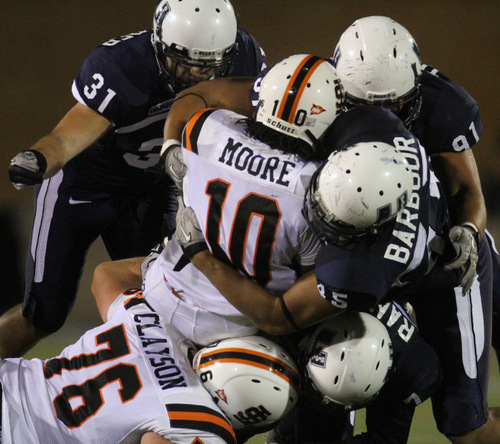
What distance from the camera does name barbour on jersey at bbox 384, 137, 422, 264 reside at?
2314 millimetres

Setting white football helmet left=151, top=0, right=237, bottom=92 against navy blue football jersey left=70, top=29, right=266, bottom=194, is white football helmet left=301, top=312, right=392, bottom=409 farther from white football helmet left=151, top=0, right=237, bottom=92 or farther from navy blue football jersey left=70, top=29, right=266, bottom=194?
navy blue football jersey left=70, top=29, right=266, bottom=194

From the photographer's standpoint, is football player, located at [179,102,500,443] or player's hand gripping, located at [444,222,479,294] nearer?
football player, located at [179,102,500,443]

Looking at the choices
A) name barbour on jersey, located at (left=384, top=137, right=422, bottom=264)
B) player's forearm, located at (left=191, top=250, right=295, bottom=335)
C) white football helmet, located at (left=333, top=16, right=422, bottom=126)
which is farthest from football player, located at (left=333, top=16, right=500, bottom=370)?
player's forearm, located at (left=191, top=250, right=295, bottom=335)

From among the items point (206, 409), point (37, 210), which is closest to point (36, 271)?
point (37, 210)

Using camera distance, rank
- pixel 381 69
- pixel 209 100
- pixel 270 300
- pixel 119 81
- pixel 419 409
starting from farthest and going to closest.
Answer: pixel 419 409 < pixel 119 81 < pixel 209 100 < pixel 381 69 < pixel 270 300

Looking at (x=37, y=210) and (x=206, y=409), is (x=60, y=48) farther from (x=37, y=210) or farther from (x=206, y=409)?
(x=206, y=409)

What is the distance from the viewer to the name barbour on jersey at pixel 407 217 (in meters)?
2.31

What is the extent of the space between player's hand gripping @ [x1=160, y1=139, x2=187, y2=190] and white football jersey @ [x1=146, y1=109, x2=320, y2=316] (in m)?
0.14

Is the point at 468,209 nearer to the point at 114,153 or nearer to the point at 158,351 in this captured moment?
the point at 158,351

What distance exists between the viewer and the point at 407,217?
2.36 metres

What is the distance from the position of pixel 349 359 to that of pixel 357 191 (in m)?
0.55

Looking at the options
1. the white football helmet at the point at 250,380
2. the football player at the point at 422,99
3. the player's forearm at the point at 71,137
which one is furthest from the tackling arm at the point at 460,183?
the player's forearm at the point at 71,137

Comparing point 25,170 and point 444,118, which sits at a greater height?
point 444,118

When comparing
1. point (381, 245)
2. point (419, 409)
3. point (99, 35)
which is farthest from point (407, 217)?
point (99, 35)
